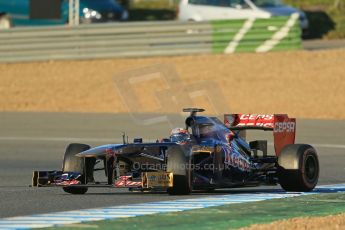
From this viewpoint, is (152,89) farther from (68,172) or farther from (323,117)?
(68,172)

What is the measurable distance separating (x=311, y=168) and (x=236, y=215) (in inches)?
111

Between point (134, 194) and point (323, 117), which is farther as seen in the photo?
point (323, 117)

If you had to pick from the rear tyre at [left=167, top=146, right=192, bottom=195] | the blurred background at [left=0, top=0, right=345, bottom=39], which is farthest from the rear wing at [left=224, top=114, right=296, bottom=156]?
the blurred background at [left=0, top=0, right=345, bottom=39]

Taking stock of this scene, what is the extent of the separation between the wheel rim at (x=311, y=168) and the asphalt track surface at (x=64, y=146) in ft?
3.22

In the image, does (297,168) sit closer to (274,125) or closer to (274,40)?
(274,125)

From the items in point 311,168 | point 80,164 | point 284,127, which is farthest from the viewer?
point 284,127

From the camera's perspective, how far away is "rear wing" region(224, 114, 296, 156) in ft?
45.2

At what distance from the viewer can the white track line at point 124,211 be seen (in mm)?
9844

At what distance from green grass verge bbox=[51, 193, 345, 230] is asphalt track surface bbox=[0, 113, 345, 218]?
3.66 feet

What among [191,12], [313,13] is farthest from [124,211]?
[313,13]

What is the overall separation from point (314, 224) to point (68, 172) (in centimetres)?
352

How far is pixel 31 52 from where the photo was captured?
99.6 feet

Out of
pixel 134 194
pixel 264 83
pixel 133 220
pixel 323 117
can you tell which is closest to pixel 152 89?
pixel 264 83

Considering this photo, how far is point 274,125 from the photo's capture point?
13758 millimetres
